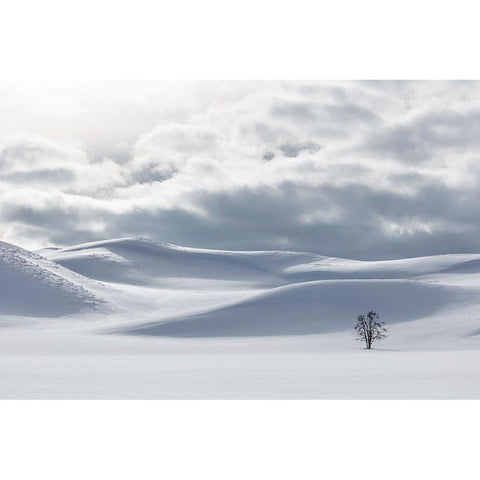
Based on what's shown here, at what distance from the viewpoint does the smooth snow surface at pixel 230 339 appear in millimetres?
27172

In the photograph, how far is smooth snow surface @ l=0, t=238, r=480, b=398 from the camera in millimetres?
27172

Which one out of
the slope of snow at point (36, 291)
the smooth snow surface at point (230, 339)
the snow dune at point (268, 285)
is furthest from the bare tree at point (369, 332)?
the slope of snow at point (36, 291)

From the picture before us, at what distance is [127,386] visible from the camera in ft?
88.8

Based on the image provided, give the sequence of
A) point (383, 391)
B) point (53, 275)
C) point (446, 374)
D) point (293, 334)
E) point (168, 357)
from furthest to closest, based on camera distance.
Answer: point (53, 275) → point (293, 334) → point (168, 357) → point (446, 374) → point (383, 391)

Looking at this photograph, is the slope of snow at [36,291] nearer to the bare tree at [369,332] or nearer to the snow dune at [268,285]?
the snow dune at [268,285]

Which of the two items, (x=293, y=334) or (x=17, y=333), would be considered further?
(x=17, y=333)

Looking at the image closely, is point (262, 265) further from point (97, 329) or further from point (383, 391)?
point (383, 391)

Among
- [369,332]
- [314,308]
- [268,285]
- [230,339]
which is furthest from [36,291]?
[268,285]

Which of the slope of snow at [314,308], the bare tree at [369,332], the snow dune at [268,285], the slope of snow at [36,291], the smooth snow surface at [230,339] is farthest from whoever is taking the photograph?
the slope of snow at [36,291]

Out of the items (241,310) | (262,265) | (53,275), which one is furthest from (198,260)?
(241,310)

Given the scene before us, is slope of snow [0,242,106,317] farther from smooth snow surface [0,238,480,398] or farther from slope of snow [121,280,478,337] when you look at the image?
slope of snow [121,280,478,337]

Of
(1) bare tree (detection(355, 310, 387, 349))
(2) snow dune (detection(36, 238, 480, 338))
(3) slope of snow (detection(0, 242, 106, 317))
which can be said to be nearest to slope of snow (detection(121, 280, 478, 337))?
(2) snow dune (detection(36, 238, 480, 338))

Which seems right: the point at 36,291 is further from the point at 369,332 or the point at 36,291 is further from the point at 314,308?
the point at 369,332

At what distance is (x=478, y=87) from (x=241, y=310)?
2876 cm
